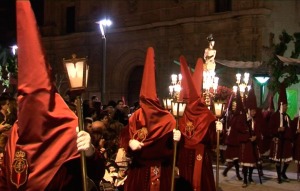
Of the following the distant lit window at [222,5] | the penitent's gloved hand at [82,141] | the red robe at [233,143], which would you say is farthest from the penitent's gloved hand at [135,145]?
the distant lit window at [222,5]

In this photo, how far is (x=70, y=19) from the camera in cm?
3341

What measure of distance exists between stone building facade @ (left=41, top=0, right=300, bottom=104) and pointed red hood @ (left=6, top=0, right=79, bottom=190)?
54.4 feet

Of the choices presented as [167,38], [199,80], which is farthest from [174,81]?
[167,38]

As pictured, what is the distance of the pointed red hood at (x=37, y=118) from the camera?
12.6ft

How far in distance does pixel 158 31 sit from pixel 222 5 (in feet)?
12.3

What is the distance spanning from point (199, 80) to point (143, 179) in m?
3.37

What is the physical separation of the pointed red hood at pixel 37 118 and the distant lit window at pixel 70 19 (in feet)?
97.2

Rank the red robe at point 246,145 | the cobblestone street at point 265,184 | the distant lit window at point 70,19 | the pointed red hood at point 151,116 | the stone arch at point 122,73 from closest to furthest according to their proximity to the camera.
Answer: the pointed red hood at point 151,116
the cobblestone street at point 265,184
the red robe at point 246,145
the stone arch at point 122,73
the distant lit window at point 70,19

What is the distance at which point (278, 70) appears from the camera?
17.9 m

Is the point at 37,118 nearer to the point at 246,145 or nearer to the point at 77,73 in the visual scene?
the point at 77,73

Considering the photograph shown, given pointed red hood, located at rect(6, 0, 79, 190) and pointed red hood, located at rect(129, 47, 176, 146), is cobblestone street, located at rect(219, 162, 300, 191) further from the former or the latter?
pointed red hood, located at rect(6, 0, 79, 190)

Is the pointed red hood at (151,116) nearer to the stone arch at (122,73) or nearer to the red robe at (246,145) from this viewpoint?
the red robe at (246,145)

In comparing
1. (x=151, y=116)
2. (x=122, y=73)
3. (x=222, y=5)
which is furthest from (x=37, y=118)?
(x=122, y=73)

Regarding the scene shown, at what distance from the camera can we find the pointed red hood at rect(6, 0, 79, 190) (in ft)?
12.6
